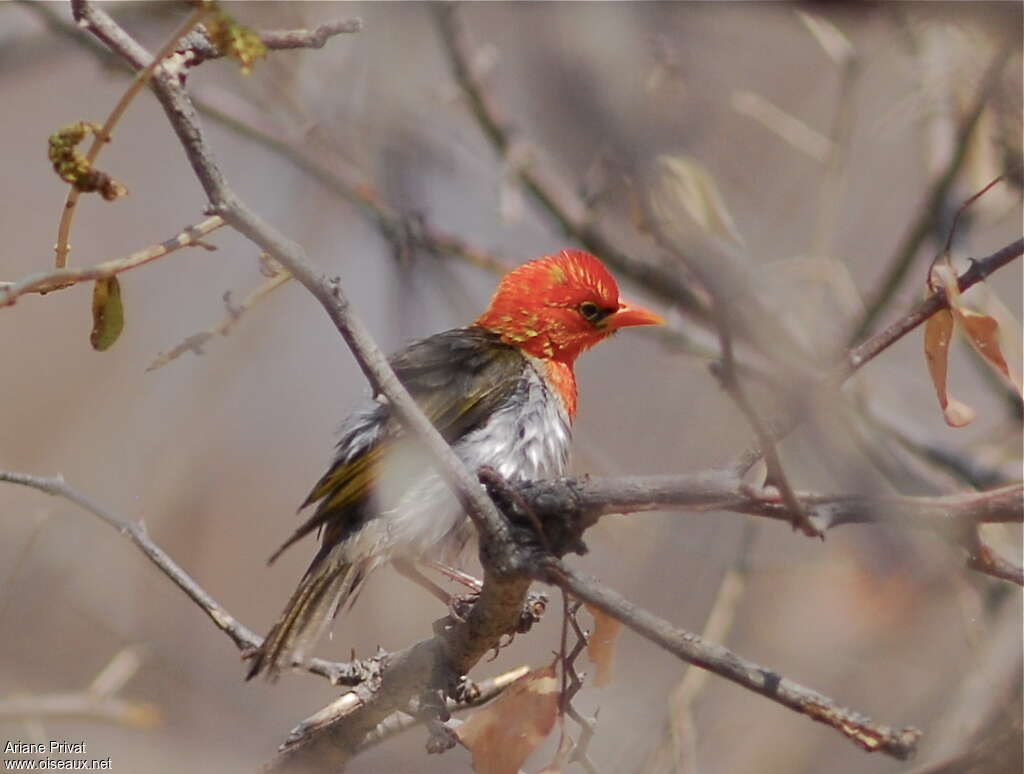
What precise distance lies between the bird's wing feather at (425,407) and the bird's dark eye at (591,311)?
0.35 metres

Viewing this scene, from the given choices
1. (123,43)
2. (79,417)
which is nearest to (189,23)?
(123,43)

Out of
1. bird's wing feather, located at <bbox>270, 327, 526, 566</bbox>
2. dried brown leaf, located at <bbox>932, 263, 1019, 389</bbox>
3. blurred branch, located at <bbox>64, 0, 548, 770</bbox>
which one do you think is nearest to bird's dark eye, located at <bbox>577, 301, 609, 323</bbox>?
bird's wing feather, located at <bbox>270, 327, 526, 566</bbox>

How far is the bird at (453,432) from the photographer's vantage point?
4059 mm

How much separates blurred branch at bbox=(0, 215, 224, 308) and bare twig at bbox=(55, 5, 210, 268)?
84mm

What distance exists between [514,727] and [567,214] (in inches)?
129

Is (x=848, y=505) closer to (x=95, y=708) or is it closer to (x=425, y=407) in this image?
(x=95, y=708)

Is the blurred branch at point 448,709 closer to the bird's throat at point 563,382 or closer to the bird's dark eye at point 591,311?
the bird's throat at point 563,382

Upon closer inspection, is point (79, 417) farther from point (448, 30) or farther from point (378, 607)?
point (448, 30)

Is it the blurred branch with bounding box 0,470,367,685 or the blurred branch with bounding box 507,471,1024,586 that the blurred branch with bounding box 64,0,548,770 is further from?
the blurred branch with bounding box 507,471,1024,586

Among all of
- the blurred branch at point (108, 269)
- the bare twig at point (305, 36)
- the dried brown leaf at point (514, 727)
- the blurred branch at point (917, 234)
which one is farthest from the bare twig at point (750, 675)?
the blurred branch at point (917, 234)

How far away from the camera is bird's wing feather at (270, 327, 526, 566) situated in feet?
13.9

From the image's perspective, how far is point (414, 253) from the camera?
14.5 ft

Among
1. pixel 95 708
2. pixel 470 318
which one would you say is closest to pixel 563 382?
pixel 470 318

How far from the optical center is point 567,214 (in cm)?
560
